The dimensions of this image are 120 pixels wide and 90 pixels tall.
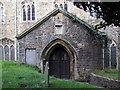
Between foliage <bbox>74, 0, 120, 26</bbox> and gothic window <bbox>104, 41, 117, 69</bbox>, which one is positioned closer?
foliage <bbox>74, 0, 120, 26</bbox>

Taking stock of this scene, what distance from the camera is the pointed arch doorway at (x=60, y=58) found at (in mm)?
14383

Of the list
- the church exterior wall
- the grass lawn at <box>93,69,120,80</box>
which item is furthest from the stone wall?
the church exterior wall

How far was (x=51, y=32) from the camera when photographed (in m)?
14.4

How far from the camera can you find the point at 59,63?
15180 mm

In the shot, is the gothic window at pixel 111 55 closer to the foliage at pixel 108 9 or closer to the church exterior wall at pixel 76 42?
the church exterior wall at pixel 76 42

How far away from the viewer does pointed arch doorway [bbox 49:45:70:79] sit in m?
15.0

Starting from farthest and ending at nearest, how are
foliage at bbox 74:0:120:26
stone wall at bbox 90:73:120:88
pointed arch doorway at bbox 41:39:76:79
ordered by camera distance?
pointed arch doorway at bbox 41:39:76:79 → stone wall at bbox 90:73:120:88 → foliage at bbox 74:0:120:26

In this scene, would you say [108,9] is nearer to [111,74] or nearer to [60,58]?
[111,74]

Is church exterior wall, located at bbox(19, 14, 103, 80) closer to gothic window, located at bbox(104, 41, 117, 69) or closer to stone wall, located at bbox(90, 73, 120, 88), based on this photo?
stone wall, located at bbox(90, 73, 120, 88)

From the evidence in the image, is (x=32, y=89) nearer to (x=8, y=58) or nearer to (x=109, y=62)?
(x=109, y=62)

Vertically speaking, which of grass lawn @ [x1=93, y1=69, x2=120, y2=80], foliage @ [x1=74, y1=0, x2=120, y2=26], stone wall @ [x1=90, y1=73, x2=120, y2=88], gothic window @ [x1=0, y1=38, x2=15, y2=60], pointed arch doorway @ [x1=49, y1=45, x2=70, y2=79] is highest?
foliage @ [x1=74, y1=0, x2=120, y2=26]

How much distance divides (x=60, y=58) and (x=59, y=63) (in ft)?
1.20

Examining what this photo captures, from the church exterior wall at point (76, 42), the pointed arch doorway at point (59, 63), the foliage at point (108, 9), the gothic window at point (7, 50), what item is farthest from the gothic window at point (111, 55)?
the gothic window at point (7, 50)

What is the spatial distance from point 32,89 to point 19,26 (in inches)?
569
